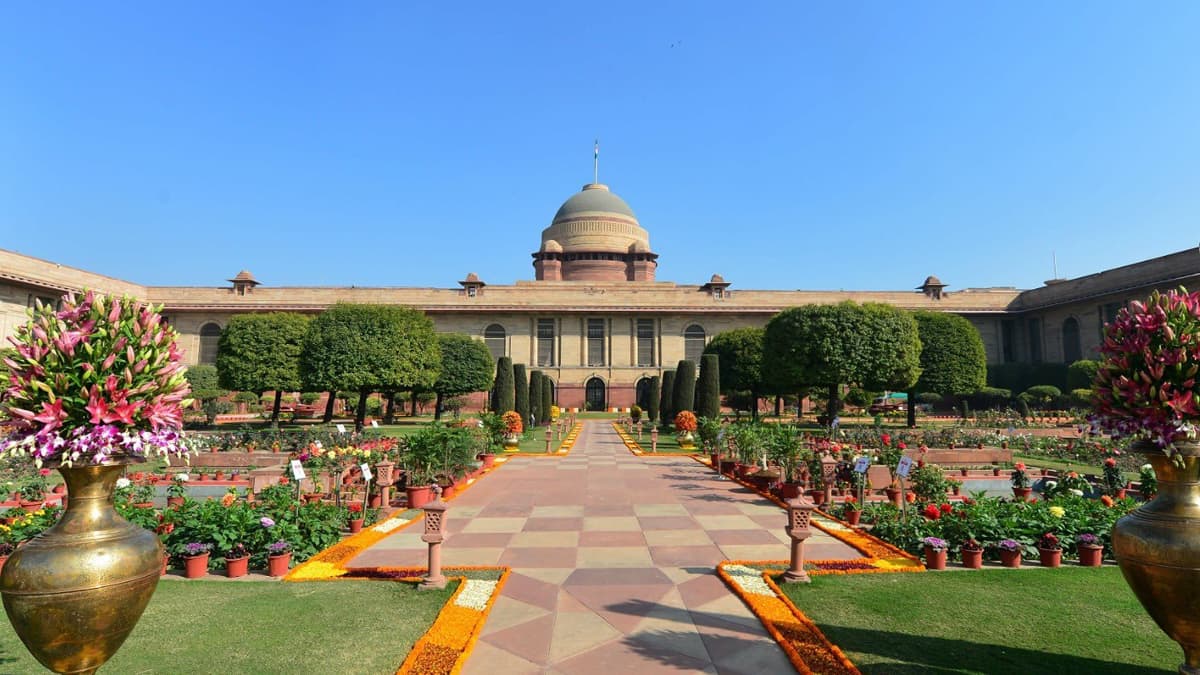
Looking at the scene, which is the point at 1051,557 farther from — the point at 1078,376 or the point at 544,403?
the point at 1078,376

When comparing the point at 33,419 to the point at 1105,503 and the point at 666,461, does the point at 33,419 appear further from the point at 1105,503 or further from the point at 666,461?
the point at 666,461

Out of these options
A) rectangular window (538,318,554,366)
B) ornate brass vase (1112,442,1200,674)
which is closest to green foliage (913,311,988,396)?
rectangular window (538,318,554,366)

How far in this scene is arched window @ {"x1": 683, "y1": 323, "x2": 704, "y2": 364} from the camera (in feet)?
148

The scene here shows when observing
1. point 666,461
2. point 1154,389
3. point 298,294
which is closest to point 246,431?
point 666,461

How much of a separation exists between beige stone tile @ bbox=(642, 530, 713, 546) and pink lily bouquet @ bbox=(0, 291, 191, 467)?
5442 mm

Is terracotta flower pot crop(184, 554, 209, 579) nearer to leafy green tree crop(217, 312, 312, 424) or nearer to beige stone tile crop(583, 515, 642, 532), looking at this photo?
beige stone tile crop(583, 515, 642, 532)

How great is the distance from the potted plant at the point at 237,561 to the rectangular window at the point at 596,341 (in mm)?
38788

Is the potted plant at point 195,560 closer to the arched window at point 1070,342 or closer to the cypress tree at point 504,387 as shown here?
the cypress tree at point 504,387

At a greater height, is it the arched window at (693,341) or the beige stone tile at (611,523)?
the arched window at (693,341)

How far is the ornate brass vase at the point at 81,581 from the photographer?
284 cm

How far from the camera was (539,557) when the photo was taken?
6.69 m

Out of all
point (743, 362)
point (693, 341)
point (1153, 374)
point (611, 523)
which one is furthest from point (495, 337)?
point (1153, 374)

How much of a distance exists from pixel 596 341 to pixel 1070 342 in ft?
108

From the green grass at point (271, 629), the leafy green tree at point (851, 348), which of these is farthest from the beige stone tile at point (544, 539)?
the leafy green tree at point (851, 348)
